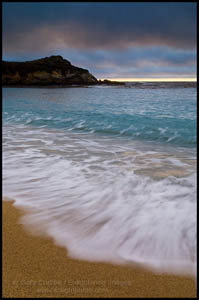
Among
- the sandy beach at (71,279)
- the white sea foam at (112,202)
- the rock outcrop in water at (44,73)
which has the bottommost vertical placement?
the sandy beach at (71,279)

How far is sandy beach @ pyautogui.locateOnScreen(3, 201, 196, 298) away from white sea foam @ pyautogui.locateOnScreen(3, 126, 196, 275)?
0.12 meters

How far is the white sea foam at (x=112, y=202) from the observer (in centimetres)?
208

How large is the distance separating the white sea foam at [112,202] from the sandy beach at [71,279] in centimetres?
12

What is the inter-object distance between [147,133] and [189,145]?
1701 millimetres

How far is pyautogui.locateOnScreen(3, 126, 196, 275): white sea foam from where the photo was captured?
208cm

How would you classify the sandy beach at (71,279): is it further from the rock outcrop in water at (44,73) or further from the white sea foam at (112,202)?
the rock outcrop in water at (44,73)

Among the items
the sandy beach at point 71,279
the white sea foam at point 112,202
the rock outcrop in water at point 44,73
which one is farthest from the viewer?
the rock outcrop in water at point 44,73

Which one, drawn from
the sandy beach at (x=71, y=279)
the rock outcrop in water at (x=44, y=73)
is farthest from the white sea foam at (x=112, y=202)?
the rock outcrop in water at (x=44, y=73)

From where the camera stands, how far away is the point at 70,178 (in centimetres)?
375

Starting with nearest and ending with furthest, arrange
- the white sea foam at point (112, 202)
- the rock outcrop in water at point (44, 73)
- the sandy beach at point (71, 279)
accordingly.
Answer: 1. the sandy beach at point (71, 279)
2. the white sea foam at point (112, 202)
3. the rock outcrop in water at point (44, 73)

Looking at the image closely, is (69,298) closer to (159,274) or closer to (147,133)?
(159,274)

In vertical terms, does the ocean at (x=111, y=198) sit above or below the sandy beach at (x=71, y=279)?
above

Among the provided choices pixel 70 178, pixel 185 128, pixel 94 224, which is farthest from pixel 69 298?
pixel 185 128

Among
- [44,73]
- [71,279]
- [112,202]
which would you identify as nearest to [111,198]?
[112,202]
